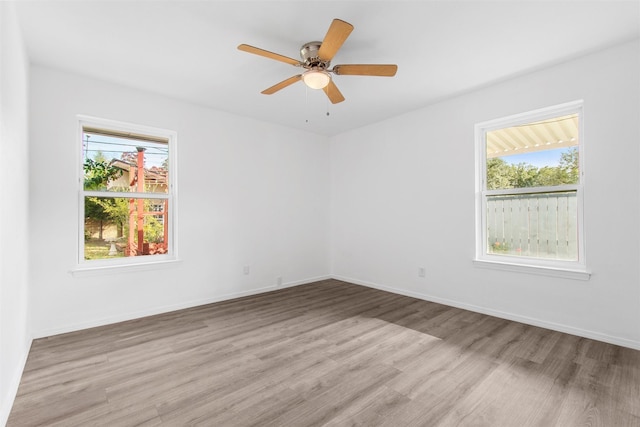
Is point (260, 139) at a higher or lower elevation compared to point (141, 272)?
higher

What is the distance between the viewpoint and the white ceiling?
7.10 ft

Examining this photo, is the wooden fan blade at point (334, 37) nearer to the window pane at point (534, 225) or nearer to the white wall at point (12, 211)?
the white wall at point (12, 211)

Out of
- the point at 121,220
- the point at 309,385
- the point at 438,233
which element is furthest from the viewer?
the point at 438,233

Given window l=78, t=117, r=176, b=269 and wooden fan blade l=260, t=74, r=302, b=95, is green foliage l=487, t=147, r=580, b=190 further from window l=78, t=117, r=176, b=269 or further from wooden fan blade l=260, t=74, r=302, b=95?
window l=78, t=117, r=176, b=269

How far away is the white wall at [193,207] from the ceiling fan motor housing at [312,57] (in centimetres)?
210

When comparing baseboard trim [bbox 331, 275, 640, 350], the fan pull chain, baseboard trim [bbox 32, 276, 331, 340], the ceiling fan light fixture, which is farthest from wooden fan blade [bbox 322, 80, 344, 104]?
baseboard trim [bbox 32, 276, 331, 340]

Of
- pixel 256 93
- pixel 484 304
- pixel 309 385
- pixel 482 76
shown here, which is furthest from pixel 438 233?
pixel 256 93

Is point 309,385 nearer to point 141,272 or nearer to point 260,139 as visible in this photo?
point 141,272

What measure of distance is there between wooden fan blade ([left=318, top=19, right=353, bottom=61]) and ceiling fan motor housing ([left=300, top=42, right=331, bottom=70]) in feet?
0.32

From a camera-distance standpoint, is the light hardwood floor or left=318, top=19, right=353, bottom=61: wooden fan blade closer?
the light hardwood floor

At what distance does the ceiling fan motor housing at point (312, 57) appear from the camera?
247 cm

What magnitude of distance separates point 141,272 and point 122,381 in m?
1.61

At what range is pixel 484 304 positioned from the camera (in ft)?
11.6

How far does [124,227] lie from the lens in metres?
3.53
